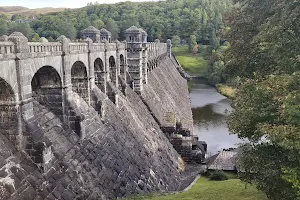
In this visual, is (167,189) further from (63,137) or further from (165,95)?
(165,95)

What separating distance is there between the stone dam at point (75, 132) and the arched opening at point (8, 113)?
4 centimetres

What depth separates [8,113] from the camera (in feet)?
54.0

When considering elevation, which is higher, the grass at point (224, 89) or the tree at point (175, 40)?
the tree at point (175, 40)

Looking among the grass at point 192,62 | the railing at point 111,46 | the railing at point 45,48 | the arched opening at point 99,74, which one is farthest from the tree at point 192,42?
the arched opening at point 99,74

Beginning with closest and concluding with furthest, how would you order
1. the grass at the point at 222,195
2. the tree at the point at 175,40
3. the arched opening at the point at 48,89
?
the grass at the point at 222,195
the arched opening at the point at 48,89
the tree at the point at 175,40

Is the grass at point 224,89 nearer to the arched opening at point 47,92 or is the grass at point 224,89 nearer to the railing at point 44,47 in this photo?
the arched opening at point 47,92

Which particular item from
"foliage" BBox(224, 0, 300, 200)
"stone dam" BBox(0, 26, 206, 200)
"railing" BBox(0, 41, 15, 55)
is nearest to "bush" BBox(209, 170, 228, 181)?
Result: "stone dam" BBox(0, 26, 206, 200)

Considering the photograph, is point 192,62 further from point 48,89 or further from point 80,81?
point 48,89

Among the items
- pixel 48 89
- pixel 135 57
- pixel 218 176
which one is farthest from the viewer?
pixel 135 57

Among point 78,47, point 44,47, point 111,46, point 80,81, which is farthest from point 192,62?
point 44,47

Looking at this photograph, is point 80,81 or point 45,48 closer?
point 45,48

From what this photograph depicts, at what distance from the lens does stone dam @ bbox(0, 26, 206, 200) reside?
54.1 ft

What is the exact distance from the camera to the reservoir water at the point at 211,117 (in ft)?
170

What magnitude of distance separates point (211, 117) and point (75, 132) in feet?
159
